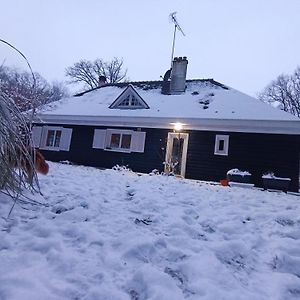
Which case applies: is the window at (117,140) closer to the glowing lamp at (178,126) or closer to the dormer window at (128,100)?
the dormer window at (128,100)

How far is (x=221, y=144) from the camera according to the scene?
11.9 meters

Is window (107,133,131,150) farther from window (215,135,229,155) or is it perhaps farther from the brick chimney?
window (215,135,229,155)

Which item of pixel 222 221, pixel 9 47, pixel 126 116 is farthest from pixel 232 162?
pixel 9 47

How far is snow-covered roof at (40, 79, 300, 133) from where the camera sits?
459 inches

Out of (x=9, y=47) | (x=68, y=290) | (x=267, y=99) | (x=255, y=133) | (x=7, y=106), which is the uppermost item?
(x=267, y=99)

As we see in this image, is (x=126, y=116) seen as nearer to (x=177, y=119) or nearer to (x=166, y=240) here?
(x=177, y=119)

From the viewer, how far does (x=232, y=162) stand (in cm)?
1155

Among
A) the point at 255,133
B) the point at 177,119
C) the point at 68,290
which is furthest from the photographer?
the point at 177,119

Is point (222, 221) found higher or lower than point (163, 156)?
lower

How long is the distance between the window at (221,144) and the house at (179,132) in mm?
39

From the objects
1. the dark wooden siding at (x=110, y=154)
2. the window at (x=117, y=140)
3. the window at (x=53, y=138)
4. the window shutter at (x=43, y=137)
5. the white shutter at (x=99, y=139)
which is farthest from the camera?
the window shutter at (x=43, y=137)

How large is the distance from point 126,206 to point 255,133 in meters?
8.51

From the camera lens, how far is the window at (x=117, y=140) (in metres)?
13.2

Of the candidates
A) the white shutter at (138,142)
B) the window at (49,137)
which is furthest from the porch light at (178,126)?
the window at (49,137)
